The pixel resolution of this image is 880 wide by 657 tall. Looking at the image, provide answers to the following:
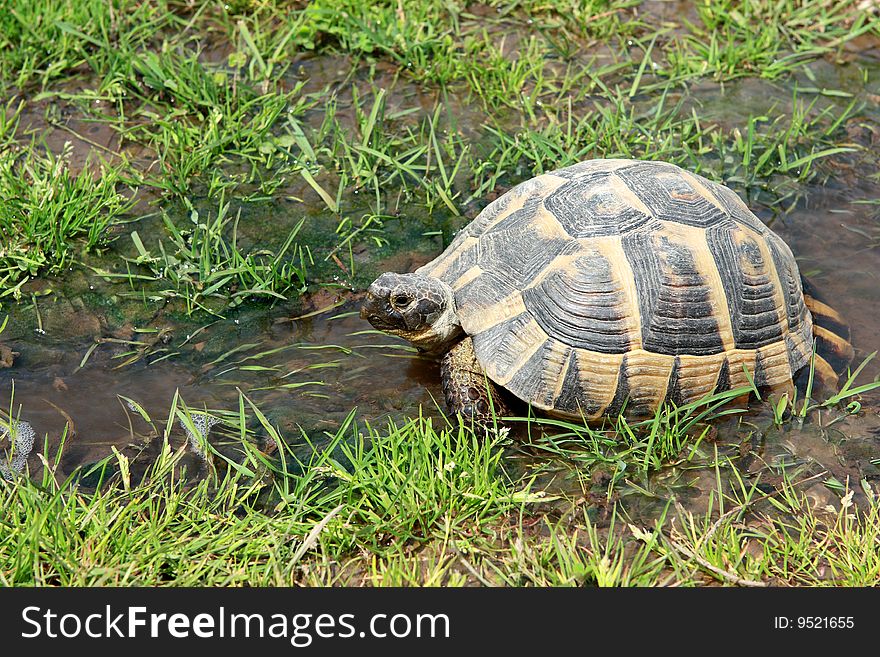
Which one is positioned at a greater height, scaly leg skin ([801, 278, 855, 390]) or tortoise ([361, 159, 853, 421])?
tortoise ([361, 159, 853, 421])

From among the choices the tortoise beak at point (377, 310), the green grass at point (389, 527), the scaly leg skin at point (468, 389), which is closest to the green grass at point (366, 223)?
the green grass at point (389, 527)

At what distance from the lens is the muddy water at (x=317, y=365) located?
14.5ft

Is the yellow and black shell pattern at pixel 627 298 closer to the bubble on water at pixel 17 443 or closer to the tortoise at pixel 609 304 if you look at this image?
the tortoise at pixel 609 304

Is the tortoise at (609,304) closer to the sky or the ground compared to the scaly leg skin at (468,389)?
closer to the sky

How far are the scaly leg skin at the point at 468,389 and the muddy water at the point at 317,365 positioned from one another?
0.22 meters

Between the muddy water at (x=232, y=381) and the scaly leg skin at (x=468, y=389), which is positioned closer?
the scaly leg skin at (x=468, y=389)

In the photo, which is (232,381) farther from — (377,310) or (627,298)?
(627,298)

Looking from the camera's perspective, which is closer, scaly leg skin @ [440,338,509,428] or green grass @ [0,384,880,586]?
green grass @ [0,384,880,586]

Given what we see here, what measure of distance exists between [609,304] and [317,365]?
1629mm

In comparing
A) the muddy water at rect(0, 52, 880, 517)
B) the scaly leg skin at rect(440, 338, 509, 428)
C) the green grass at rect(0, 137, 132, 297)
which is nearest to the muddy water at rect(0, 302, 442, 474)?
the muddy water at rect(0, 52, 880, 517)

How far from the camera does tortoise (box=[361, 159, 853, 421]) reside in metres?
4.41

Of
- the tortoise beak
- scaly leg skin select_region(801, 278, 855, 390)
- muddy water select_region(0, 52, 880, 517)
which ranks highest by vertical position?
the tortoise beak

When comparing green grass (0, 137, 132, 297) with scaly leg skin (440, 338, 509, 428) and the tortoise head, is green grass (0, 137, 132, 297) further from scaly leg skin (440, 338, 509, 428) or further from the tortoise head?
scaly leg skin (440, 338, 509, 428)

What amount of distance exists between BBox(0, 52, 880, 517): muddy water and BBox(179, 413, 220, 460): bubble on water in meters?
0.06
